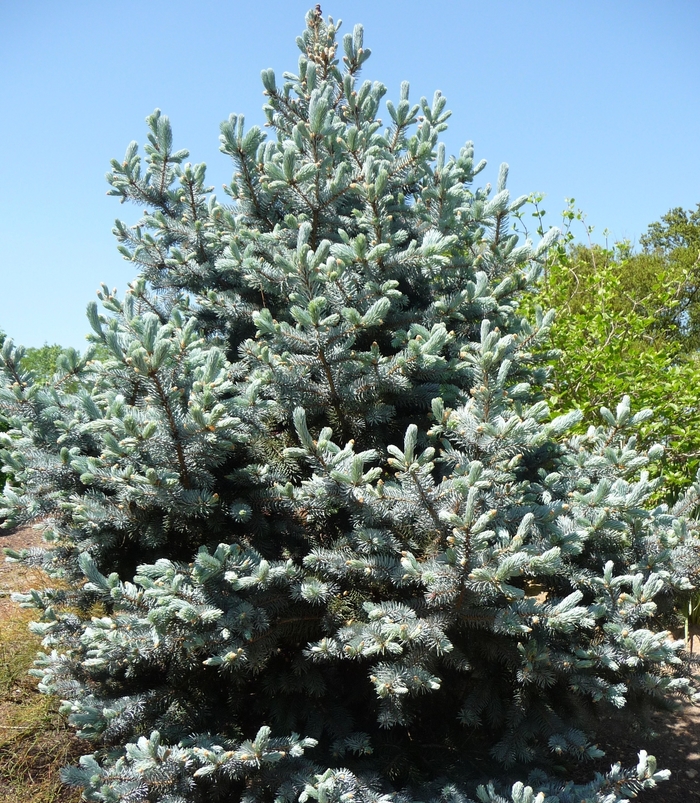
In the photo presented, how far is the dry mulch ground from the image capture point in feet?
10.9

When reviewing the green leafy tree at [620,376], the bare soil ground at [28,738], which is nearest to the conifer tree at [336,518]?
the bare soil ground at [28,738]

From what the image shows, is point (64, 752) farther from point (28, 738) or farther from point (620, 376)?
point (620, 376)

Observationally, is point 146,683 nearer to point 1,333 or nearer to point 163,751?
point 163,751

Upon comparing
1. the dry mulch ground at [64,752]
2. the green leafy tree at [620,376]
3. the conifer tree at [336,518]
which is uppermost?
the green leafy tree at [620,376]

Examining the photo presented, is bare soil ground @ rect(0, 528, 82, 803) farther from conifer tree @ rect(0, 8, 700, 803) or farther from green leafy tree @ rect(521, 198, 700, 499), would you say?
green leafy tree @ rect(521, 198, 700, 499)

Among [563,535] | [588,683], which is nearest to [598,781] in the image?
[588,683]

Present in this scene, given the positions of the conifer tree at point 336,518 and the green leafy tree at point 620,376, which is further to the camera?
the green leafy tree at point 620,376

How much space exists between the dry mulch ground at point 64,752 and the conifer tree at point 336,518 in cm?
50

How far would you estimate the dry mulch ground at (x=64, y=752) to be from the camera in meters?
3.33

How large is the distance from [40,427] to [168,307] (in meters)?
1.02

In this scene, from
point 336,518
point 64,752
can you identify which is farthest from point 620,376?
point 64,752

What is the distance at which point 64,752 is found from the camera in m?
3.49

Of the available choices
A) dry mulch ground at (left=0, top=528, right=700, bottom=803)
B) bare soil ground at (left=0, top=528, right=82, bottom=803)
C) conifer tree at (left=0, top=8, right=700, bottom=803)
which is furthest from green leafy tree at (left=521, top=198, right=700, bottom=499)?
bare soil ground at (left=0, top=528, right=82, bottom=803)

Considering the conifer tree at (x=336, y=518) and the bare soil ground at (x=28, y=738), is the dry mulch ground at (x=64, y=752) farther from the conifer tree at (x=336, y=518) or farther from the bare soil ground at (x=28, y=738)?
the conifer tree at (x=336, y=518)
